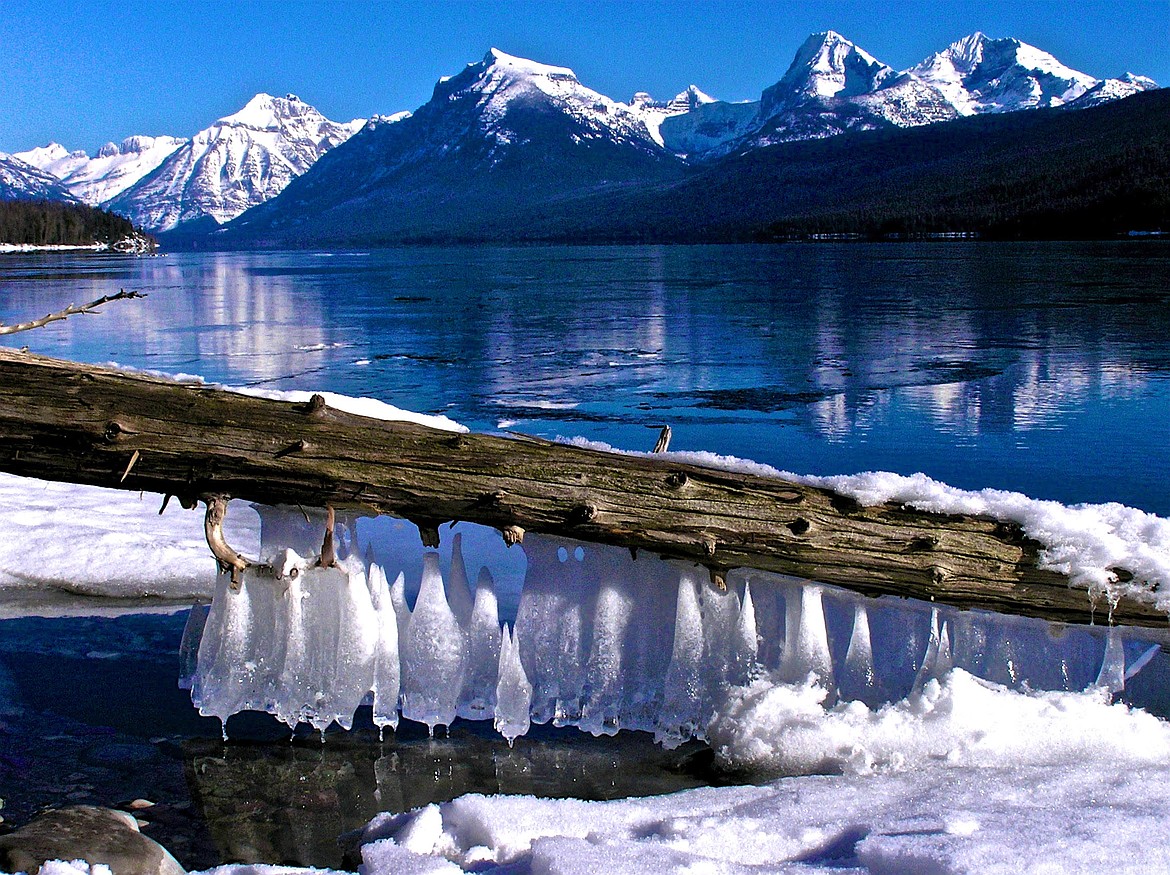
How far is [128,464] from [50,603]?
8.75ft

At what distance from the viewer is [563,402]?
13.4 metres

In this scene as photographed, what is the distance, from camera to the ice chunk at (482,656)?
4.92 m

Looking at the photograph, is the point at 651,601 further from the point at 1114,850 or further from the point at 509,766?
the point at 1114,850

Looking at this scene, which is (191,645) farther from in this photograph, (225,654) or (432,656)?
(432,656)

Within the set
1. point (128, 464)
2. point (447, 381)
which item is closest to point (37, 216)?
point (447, 381)

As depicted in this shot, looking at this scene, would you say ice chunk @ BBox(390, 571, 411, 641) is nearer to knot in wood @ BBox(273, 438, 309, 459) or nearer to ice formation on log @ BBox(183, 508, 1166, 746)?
ice formation on log @ BBox(183, 508, 1166, 746)

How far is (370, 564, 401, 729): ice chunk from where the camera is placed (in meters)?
4.88

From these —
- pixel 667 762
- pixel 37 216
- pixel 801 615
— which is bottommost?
pixel 667 762

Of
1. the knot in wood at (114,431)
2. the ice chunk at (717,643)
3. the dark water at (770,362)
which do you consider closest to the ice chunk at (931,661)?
the ice chunk at (717,643)

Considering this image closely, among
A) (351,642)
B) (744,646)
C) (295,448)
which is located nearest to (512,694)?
(351,642)

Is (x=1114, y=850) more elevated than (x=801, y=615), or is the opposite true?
(x=801, y=615)

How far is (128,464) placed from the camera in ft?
15.2

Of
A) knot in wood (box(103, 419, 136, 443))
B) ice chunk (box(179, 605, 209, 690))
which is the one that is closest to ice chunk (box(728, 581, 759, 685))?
ice chunk (box(179, 605, 209, 690))

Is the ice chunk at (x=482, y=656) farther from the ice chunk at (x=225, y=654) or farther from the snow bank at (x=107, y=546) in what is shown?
the snow bank at (x=107, y=546)
